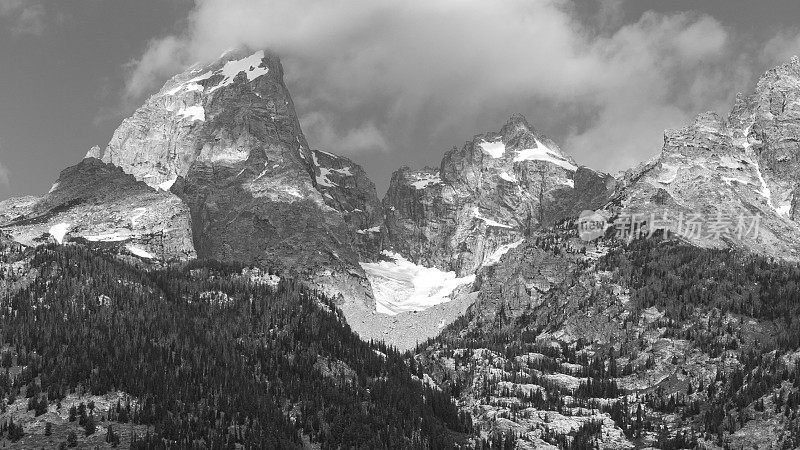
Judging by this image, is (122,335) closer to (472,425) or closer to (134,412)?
(134,412)

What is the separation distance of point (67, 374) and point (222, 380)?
26.1 metres

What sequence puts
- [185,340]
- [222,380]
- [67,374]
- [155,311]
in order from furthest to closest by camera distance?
[155,311] → [185,340] → [222,380] → [67,374]

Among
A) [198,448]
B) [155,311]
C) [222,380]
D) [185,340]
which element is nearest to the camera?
[198,448]

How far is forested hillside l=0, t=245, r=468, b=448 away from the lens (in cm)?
14812

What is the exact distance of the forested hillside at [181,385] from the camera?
14812 centimetres

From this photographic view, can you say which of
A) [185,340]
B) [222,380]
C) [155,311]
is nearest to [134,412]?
[222,380]

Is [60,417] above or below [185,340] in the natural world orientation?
below

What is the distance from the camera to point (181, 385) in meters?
163

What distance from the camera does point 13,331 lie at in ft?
569

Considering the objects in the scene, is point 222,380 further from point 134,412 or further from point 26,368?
point 26,368

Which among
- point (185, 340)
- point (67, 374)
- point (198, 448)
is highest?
point (185, 340)

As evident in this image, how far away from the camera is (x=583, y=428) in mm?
192500

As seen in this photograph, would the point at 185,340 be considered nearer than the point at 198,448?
No

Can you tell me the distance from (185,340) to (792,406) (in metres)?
113
